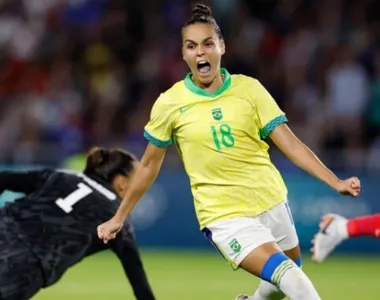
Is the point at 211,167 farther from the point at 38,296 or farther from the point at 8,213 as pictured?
the point at 38,296

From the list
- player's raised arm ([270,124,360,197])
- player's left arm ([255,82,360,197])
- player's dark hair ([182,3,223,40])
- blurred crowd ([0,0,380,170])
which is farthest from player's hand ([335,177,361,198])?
blurred crowd ([0,0,380,170])

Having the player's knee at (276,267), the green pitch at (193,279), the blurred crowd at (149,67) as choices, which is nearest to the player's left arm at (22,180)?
the player's knee at (276,267)

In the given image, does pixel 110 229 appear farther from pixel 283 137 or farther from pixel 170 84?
pixel 170 84

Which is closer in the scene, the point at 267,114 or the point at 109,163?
the point at 267,114

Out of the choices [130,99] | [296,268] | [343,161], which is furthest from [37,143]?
[296,268]

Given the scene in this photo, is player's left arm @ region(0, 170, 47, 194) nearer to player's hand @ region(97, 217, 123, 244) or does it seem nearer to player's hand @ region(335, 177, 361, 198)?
player's hand @ region(97, 217, 123, 244)

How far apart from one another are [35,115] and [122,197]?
8430 mm

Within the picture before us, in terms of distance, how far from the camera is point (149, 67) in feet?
56.2

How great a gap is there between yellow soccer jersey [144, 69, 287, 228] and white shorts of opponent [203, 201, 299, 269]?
0.16ft

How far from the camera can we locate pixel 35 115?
16.5m

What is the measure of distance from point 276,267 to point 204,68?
1.30 m

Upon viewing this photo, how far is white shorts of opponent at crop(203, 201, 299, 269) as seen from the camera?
724 cm

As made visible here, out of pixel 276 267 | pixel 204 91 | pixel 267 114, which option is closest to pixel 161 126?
pixel 204 91

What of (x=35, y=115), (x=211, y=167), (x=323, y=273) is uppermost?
(x=211, y=167)
